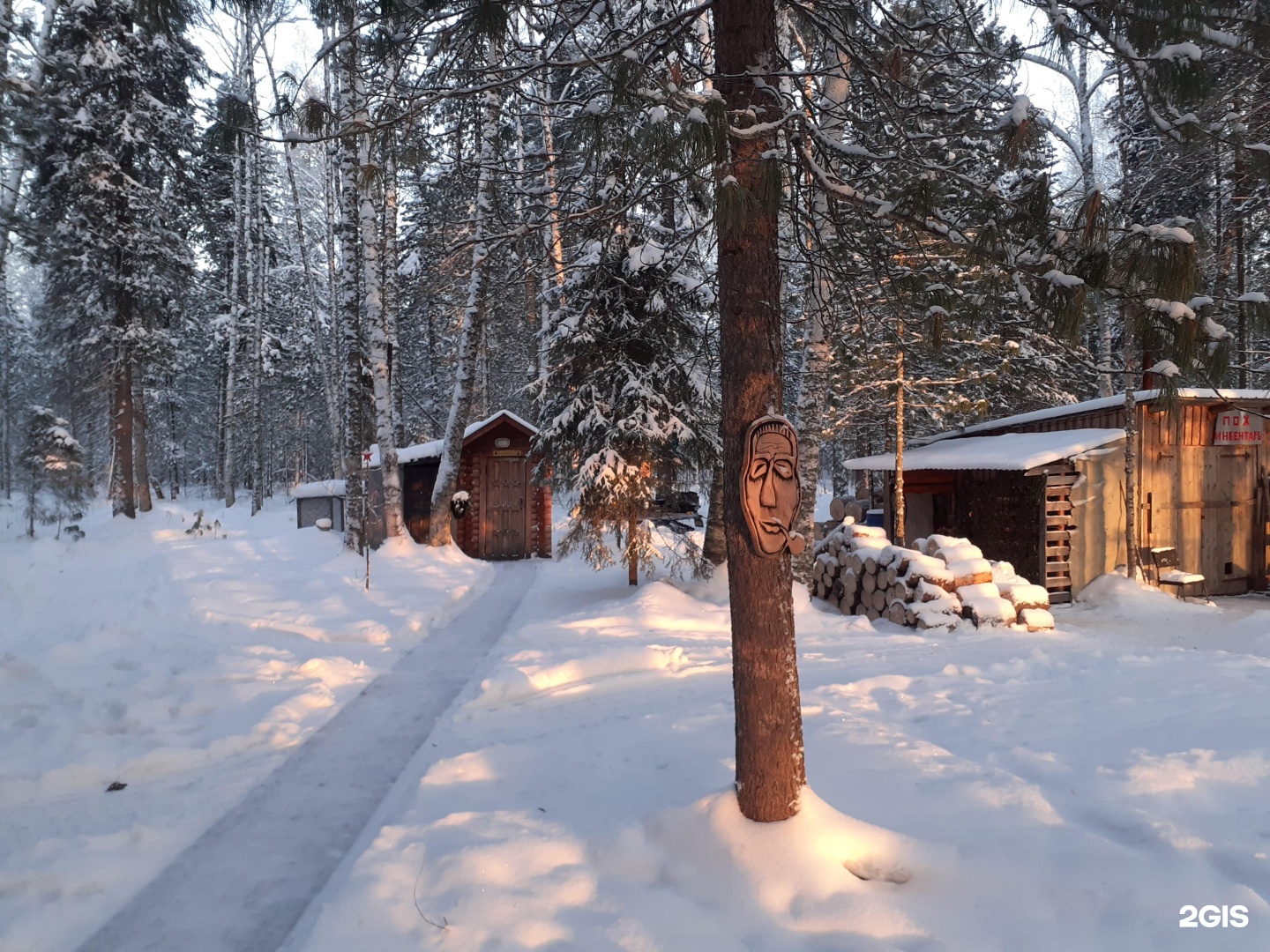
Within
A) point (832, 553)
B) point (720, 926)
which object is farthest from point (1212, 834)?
point (832, 553)

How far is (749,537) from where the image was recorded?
3455 mm

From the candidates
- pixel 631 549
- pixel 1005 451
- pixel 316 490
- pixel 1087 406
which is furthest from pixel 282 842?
pixel 316 490

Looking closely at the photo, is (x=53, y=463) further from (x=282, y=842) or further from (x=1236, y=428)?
(x=1236, y=428)

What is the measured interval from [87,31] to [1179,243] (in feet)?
70.6

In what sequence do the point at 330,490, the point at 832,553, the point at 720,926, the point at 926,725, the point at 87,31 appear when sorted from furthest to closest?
the point at 330,490, the point at 87,31, the point at 832,553, the point at 926,725, the point at 720,926

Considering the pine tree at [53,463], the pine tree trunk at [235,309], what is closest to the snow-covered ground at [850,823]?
the pine tree at [53,463]

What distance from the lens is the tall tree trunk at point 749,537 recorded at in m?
3.49

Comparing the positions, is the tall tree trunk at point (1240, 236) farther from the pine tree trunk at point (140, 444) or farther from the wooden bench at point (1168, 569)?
the pine tree trunk at point (140, 444)

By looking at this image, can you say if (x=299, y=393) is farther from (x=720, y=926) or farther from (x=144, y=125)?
(x=720, y=926)

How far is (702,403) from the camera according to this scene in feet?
37.1

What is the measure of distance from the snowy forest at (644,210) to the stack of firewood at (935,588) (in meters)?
2.02

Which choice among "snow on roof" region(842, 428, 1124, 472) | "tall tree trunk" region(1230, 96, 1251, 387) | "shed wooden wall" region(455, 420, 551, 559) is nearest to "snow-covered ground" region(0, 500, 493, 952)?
"shed wooden wall" region(455, 420, 551, 559)

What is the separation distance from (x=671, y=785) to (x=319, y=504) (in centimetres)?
1959

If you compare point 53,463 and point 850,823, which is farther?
point 53,463
